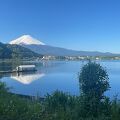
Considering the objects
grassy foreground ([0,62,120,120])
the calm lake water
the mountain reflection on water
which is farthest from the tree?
the mountain reflection on water

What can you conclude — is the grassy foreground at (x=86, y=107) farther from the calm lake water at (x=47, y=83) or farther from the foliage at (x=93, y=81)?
the calm lake water at (x=47, y=83)

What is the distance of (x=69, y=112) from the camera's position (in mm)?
10711

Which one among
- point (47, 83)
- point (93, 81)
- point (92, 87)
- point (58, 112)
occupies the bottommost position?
point (47, 83)

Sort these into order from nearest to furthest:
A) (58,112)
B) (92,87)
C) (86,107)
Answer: (58,112) → (86,107) → (92,87)

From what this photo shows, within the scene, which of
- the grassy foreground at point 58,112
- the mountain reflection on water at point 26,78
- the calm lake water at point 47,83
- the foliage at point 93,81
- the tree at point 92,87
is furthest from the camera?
the mountain reflection on water at point 26,78

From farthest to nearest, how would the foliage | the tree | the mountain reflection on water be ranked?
1. the mountain reflection on water
2. the foliage
3. the tree

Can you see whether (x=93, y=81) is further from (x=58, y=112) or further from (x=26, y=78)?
(x=26, y=78)

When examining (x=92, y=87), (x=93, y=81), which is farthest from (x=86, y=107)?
(x=93, y=81)

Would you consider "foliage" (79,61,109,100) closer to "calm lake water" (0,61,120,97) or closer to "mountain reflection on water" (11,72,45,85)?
"calm lake water" (0,61,120,97)

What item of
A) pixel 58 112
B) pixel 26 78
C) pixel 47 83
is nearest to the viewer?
pixel 58 112

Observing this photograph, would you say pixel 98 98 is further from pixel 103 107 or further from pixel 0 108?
pixel 0 108

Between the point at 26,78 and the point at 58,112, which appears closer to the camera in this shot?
the point at 58,112

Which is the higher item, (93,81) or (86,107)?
(93,81)

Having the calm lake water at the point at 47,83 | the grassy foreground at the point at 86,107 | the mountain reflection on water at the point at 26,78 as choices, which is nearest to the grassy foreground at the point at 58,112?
the grassy foreground at the point at 86,107
